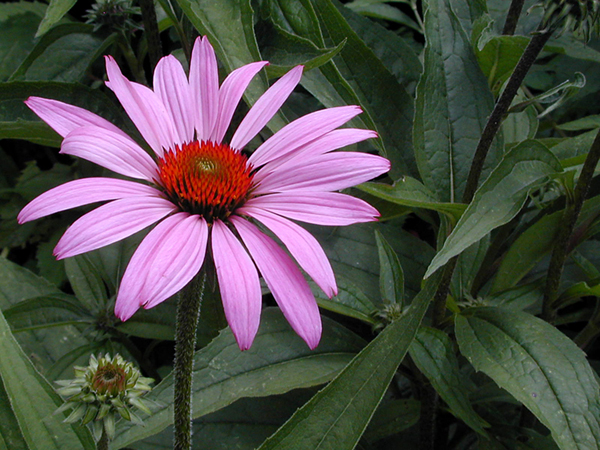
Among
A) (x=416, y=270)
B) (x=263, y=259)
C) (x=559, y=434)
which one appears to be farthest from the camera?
(x=416, y=270)

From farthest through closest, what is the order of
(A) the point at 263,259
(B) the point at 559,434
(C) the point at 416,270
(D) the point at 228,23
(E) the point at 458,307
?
(C) the point at 416,270
(E) the point at 458,307
(D) the point at 228,23
(B) the point at 559,434
(A) the point at 263,259

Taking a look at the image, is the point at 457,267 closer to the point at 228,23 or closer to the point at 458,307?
the point at 458,307

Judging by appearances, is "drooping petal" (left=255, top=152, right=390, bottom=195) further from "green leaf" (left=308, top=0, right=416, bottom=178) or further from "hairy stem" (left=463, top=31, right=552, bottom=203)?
"green leaf" (left=308, top=0, right=416, bottom=178)

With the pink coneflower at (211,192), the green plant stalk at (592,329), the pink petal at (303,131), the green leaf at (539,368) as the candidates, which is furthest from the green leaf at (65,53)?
the green plant stalk at (592,329)

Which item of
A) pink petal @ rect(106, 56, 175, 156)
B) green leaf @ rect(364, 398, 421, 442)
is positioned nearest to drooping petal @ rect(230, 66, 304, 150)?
pink petal @ rect(106, 56, 175, 156)

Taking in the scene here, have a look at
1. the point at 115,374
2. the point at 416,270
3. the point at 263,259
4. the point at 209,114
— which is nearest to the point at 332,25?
the point at 209,114

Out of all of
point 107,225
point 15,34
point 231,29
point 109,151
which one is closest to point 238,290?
point 107,225

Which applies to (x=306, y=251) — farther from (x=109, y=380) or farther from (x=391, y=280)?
(x=391, y=280)
